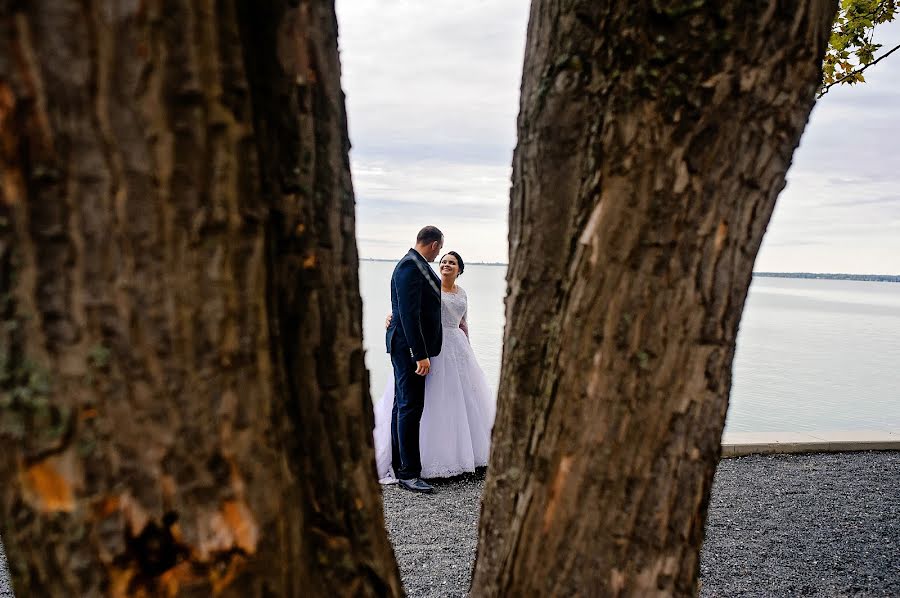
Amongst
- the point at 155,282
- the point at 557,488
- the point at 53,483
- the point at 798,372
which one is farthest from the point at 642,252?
the point at 798,372

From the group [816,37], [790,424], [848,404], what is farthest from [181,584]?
[848,404]

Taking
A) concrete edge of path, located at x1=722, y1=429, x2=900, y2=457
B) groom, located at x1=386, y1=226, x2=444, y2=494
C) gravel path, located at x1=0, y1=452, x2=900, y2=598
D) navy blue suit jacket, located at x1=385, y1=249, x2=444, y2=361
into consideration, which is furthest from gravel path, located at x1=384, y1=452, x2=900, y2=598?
navy blue suit jacket, located at x1=385, y1=249, x2=444, y2=361

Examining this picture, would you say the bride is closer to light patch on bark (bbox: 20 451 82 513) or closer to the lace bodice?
the lace bodice

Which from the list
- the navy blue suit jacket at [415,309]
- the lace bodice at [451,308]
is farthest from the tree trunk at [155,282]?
the lace bodice at [451,308]

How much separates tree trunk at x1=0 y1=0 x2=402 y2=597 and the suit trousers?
14.4 feet

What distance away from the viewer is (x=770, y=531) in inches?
189

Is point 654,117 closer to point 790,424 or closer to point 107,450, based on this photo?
point 107,450

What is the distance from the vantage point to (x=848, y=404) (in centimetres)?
1083

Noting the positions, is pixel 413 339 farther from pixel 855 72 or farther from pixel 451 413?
pixel 855 72

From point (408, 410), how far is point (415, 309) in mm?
877

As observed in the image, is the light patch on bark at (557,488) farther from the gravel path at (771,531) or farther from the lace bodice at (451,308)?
the lace bodice at (451,308)

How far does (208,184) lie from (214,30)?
21 cm

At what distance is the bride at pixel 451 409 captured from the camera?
5.70m

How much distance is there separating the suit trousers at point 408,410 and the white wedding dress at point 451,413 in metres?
0.16
